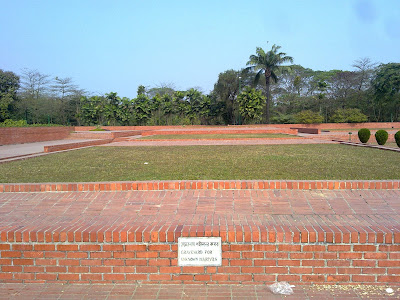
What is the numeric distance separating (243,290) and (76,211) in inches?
84.0

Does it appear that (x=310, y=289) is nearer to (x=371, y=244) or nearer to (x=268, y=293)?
(x=268, y=293)

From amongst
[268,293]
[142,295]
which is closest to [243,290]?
[268,293]

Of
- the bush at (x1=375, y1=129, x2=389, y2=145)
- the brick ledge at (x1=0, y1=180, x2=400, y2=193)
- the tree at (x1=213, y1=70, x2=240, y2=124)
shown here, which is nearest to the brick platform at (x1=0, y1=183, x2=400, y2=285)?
the brick ledge at (x1=0, y1=180, x2=400, y2=193)

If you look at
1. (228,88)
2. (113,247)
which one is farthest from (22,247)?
(228,88)

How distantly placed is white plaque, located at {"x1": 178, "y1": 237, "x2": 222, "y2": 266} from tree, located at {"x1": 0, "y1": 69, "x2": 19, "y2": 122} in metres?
31.3

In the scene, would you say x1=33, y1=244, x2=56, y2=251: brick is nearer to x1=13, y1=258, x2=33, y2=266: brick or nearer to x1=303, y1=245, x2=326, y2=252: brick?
x1=13, y1=258, x2=33, y2=266: brick

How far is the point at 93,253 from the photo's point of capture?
9.02 feet

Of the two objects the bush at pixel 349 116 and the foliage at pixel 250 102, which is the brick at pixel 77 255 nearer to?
the foliage at pixel 250 102

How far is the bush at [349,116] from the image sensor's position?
36.2 meters

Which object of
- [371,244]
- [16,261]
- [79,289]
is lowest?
[79,289]

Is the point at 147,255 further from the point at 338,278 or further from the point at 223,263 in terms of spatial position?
the point at 338,278

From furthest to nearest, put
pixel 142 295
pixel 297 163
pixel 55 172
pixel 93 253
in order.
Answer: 1. pixel 297 163
2. pixel 55 172
3. pixel 93 253
4. pixel 142 295

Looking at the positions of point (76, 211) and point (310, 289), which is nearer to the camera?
point (310, 289)

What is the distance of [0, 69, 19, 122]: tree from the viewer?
2873 centimetres
